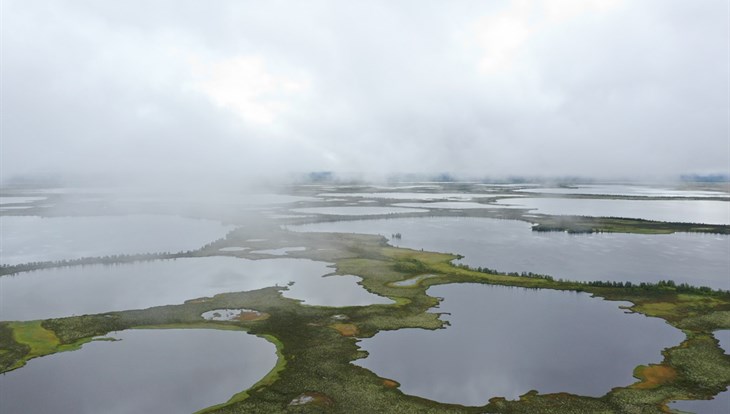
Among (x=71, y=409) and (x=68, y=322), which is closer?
(x=71, y=409)

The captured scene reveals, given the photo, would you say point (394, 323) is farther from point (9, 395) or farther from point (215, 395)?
point (9, 395)

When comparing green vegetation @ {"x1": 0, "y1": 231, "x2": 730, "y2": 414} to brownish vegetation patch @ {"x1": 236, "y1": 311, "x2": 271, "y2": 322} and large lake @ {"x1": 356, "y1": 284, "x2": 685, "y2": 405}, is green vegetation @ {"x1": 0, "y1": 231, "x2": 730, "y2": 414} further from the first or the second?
large lake @ {"x1": 356, "y1": 284, "x2": 685, "y2": 405}

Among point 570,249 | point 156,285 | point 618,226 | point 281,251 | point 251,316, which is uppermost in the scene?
point 618,226

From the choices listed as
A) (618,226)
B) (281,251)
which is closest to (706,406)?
(281,251)

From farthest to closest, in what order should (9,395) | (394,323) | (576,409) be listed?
1. (394,323)
2. (9,395)
3. (576,409)

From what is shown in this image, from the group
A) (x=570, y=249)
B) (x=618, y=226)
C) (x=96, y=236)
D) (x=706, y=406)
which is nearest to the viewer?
(x=706, y=406)

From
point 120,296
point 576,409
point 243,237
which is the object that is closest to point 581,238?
point 243,237

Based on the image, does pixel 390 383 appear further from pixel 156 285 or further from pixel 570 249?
pixel 570 249

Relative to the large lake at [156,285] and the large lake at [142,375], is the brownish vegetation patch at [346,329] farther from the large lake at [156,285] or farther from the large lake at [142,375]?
the large lake at [156,285]
